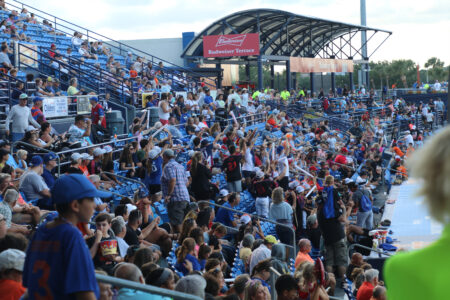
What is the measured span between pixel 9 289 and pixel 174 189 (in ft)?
19.9

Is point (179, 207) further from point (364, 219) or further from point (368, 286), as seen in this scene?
point (364, 219)

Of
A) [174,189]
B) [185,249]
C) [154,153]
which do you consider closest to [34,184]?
[185,249]

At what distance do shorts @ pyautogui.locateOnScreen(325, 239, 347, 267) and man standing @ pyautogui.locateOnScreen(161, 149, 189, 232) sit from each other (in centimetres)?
269

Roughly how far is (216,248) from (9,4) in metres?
18.3

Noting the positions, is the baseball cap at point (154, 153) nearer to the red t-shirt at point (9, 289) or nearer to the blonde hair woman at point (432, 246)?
the red t-shirt at point (9, 289)

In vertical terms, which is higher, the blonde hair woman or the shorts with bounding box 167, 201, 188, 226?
the blonde hair woman

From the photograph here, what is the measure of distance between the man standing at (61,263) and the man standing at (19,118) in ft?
29.3

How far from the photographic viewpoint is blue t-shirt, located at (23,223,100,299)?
2.73 meters

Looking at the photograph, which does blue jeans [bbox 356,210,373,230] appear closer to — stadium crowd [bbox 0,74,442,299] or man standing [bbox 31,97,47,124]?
stadium crowd [bbox 0,74,442,299]

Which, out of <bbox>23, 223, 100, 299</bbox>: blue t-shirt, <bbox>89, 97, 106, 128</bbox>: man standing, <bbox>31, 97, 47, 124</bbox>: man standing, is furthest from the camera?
<bbox>89, 97, 106, 128</bbox>: man standing

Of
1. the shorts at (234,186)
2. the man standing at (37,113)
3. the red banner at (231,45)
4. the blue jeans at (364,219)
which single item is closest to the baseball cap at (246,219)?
the shorts at (234,186)

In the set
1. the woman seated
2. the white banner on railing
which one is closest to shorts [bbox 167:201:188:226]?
the woman seated

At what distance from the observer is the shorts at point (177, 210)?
1030cm

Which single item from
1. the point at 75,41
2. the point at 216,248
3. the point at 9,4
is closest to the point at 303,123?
the point at 75,41
